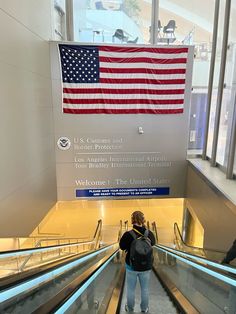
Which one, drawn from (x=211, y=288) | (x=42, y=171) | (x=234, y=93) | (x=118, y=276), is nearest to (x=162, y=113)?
(x=234, y=93)

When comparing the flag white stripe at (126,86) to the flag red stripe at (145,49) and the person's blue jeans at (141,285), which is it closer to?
the flag red stripe at (145,49)

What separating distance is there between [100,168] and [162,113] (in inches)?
97.6

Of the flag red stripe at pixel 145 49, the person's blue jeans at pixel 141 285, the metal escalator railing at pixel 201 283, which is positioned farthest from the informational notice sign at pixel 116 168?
the person's blue jeans at pixel 141 285

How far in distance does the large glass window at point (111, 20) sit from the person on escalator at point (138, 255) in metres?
5.96

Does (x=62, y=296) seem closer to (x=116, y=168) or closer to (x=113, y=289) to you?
(x=113, y=289)

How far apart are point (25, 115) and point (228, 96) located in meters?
4.60

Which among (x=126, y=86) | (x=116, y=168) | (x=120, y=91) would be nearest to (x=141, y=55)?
(x=126, y=86)

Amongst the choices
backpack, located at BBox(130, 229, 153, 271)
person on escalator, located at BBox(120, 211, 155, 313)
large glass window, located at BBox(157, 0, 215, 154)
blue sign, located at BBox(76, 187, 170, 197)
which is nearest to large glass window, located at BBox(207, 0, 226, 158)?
large glass window, located at BBox(157, 0, 215, 154)

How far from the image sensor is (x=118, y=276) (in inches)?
171

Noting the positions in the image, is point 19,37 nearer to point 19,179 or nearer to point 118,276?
point 19,179

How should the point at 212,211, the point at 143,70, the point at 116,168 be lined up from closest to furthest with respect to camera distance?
the point at 212,211
the point at 143,70
the point at 116,168

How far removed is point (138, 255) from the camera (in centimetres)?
308

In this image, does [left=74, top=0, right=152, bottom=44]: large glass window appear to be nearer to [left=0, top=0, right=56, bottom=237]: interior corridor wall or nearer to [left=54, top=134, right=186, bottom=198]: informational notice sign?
[left=0, top=0, right=56, bottom=237]: interior corridor wall

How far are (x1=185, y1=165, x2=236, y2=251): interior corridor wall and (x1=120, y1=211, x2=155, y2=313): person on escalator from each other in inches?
85.3
